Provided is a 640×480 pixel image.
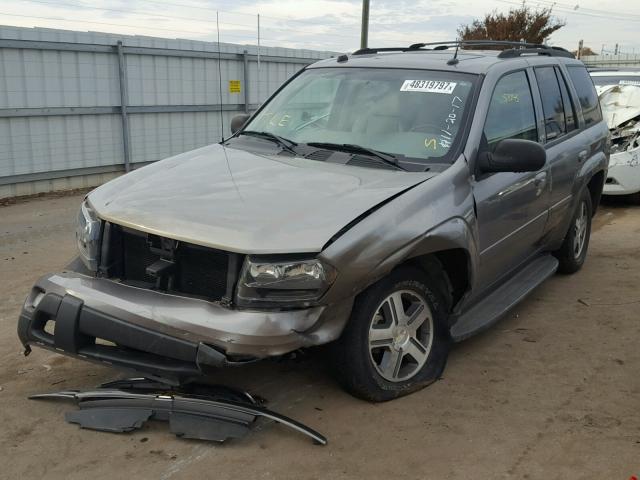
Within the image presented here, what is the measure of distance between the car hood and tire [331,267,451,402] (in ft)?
1.54

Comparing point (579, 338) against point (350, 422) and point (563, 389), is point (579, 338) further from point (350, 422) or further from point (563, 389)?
point (350, 422)

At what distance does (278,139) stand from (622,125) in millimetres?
7265

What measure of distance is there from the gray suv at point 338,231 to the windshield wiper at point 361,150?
1 centimetres

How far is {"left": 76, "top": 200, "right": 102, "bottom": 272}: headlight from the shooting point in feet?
11.2

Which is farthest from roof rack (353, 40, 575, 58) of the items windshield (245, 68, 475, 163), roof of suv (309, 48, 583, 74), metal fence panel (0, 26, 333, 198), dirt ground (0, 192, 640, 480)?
metal fence panel (0, 26, 333, 198)

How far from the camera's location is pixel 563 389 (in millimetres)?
3863

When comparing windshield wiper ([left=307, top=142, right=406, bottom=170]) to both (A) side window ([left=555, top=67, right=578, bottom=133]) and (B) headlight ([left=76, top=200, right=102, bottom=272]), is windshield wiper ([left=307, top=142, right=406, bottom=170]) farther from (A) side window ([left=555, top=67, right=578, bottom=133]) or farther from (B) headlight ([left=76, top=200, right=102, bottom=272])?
(A) side window ([left=555, top=67, right=578, bottom=133])

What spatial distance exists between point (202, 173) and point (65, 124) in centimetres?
750

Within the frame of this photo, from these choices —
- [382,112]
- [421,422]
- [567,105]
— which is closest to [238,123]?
[382,112]

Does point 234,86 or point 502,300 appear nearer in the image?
point 502,300

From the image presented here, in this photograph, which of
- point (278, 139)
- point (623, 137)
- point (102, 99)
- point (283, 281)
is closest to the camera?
point (283, 281)

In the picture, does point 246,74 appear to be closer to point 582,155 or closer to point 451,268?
point 582,155

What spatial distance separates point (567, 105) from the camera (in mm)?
5445

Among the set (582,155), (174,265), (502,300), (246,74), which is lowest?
(502,300)
